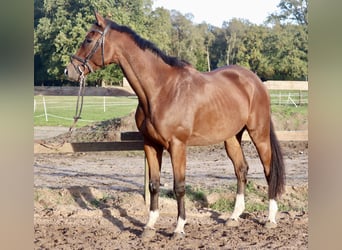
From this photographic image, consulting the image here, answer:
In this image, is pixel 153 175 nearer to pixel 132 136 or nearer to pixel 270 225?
pixel 132 136

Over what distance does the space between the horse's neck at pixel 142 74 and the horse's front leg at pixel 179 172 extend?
413 mm

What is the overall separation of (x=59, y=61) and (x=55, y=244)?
8291 mm

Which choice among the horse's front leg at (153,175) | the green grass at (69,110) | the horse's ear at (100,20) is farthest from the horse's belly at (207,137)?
the green grass at (69,110)

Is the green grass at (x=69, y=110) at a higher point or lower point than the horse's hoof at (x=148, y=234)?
higher

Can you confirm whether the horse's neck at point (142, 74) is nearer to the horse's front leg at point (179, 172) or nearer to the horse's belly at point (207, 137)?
the horse's front leg at point (179, 172)

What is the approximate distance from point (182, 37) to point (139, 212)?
13947mm

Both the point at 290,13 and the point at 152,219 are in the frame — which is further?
the point at 290,13

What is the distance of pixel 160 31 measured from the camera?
15.4 metres

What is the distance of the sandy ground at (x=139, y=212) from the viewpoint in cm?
346

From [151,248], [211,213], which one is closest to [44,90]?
[211,213]

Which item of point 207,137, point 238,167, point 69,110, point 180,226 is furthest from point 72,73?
point 69,110

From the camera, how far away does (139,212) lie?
14.3 ft
